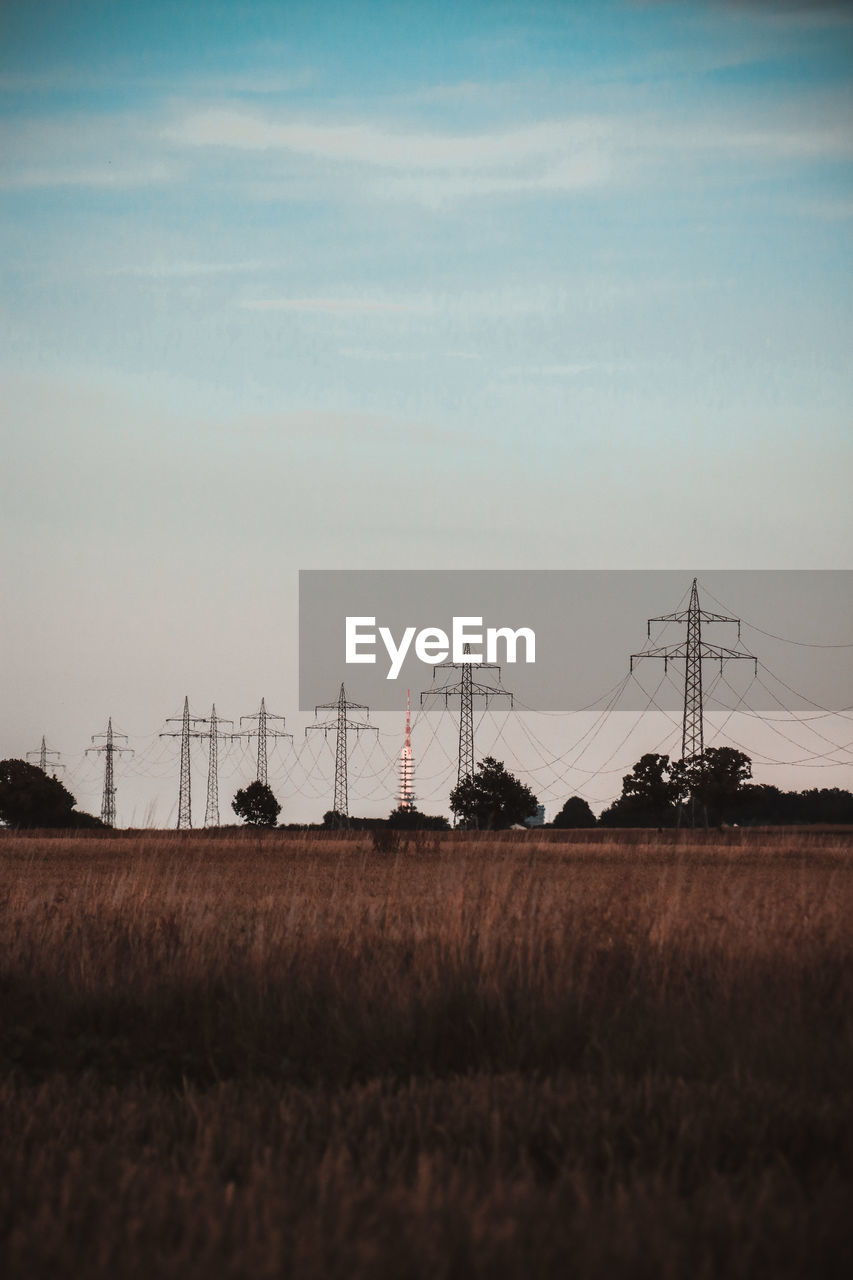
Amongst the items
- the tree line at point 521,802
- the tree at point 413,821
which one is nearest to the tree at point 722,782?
the tree line at point 521,802

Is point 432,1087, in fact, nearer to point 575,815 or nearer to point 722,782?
point 722,782

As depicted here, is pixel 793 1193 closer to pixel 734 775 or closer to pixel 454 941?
pixel 454 941

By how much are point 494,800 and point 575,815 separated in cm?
6049

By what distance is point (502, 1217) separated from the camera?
549 cm

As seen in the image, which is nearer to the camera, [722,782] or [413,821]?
[722,782]

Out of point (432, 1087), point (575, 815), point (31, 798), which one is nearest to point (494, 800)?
point (31, 798)

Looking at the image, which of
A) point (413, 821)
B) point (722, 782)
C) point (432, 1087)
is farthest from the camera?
point (413, 821)

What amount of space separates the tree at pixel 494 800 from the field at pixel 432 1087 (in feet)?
365

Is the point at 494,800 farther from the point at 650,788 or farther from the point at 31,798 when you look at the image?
the point at 31,798

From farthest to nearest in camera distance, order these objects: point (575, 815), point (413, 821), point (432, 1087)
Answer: point (575, 815) → point (413, 821) → point (432, 1087)

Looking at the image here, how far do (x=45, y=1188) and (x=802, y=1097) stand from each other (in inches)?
154

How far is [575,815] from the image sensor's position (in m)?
185

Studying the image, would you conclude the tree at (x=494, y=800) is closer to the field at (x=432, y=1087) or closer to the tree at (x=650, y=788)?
the tree at (x=650, y=788)

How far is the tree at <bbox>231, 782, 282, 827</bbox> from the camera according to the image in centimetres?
15162
